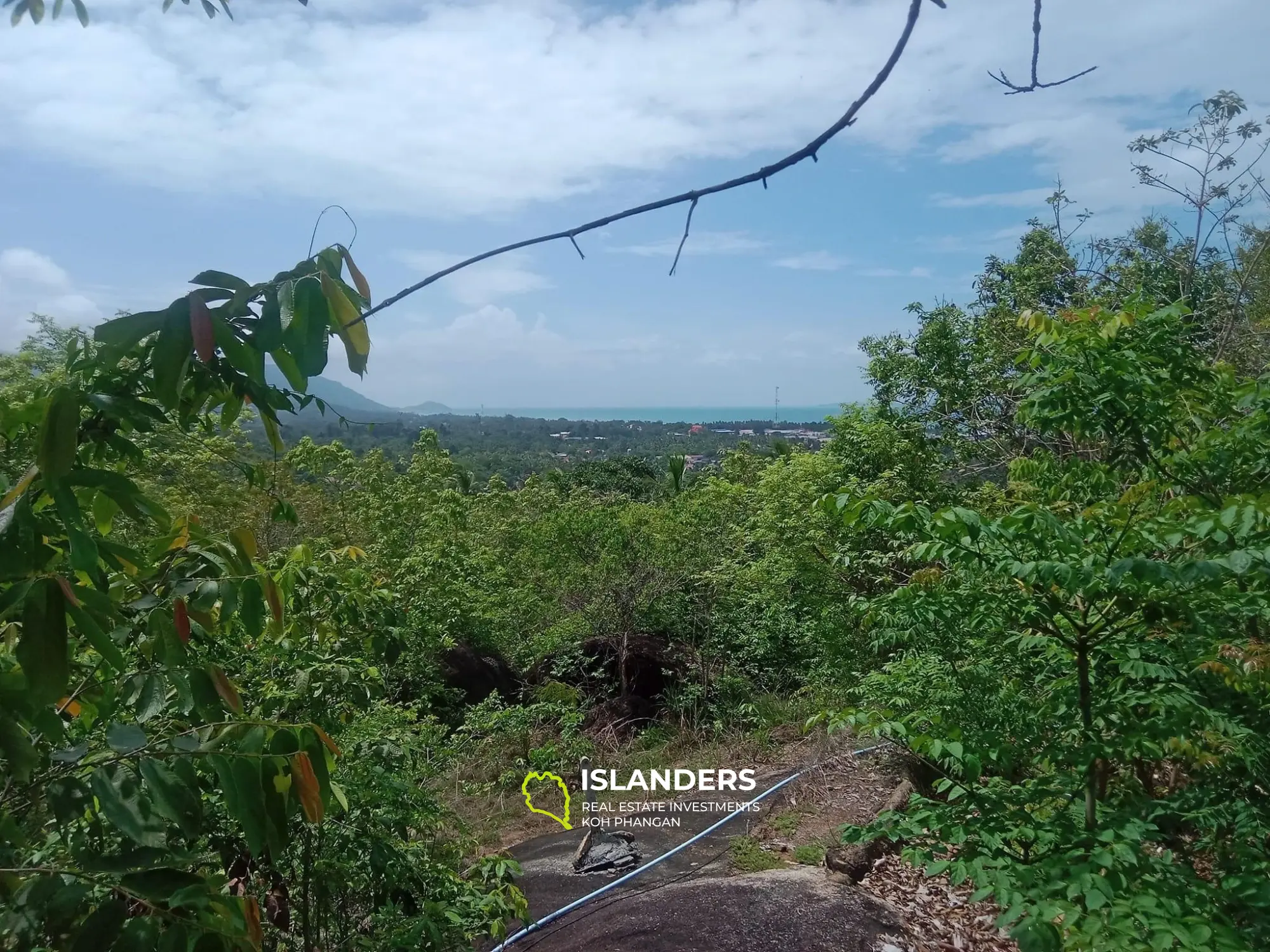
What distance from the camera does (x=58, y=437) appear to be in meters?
1.05

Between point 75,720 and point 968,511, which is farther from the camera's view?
point 968,511

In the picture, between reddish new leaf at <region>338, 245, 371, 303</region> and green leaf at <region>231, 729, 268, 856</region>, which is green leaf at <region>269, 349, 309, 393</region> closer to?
reddish new leaf at <region>338, 245, 371, 303</region>

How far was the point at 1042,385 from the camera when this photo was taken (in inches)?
124

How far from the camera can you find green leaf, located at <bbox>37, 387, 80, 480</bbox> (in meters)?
1.03

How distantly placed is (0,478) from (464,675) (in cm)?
1009

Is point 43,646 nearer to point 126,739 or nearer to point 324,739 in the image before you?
point 126,739

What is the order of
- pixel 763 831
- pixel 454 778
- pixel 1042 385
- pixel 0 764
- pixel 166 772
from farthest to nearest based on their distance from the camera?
1. pixel 454 778
2. pixel 763 831
3. pixel 1042 385
4. pixel 0 764
5. pixel 166 772

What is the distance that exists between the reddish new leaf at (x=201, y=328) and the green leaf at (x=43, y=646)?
35 centimetres

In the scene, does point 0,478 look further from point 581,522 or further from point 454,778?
point 581,522

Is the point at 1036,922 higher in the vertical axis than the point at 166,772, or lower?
lower

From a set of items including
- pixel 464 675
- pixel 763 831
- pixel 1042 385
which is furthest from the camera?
pixel 464 675

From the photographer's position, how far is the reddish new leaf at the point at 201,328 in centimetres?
111

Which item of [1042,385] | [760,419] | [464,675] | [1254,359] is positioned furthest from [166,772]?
[760,419]

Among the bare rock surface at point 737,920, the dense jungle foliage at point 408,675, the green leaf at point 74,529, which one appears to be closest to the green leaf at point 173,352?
the dense jungle foliage at point 408,675
